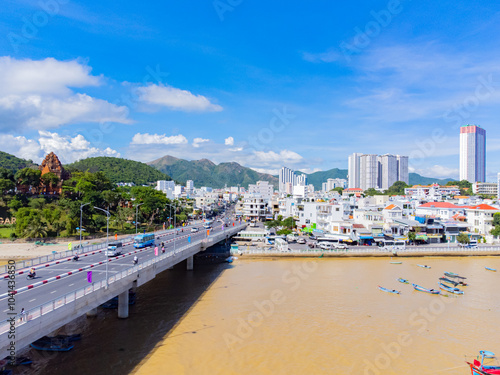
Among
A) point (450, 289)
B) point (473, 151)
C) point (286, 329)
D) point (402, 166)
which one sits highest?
point (473, 151)

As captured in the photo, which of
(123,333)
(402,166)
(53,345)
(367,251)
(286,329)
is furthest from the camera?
(402,166)

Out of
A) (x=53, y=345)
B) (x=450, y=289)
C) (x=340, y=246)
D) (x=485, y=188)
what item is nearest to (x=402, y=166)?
(x=485, y=188)

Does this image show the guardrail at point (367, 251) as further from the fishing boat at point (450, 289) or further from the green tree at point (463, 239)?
the fishing boat at point (450, 289)

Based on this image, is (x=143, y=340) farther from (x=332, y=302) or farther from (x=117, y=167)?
(x=117, y=167)

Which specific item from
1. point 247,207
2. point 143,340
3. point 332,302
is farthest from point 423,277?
point 247,207

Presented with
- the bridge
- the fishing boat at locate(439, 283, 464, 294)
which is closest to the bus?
the bridge

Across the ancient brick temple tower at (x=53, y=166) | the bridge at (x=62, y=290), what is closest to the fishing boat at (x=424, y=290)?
the bridge at (x=62, y=290)

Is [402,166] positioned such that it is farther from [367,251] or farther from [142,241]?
[142,241]
